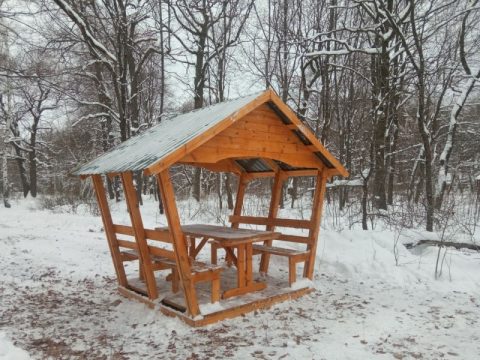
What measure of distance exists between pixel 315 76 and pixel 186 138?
39.1 feet

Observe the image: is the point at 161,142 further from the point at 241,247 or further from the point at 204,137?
the point at 241,247

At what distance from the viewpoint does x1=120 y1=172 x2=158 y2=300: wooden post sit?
5.47 metres

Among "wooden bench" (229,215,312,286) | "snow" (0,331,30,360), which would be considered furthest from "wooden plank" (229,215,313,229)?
"snow" (0,331,30,360)

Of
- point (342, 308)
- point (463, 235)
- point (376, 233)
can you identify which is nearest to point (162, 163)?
point (342, 308)

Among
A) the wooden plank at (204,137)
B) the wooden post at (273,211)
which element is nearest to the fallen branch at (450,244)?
the wooden post at (273,211)

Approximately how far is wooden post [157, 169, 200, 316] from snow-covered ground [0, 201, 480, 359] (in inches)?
14.2

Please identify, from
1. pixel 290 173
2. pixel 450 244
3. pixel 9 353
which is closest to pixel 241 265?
pixel 290 173

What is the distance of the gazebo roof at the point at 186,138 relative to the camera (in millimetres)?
4671

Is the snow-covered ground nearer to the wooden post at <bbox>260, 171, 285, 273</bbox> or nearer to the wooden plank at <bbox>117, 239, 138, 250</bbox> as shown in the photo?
the wooden post at <bbox>260, 171, 285, 273</bbox>

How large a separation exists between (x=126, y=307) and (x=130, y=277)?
59.4 inches

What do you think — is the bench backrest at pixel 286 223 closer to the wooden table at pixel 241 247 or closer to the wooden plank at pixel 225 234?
the wooden table at pixel 241 247

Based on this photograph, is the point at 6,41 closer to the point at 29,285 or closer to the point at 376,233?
the point at 29,285

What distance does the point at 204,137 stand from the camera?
484cm

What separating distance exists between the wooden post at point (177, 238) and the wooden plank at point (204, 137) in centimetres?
28
